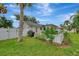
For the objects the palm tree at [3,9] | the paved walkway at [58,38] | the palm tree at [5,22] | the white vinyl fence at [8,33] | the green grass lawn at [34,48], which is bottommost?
the green grass lawn at [34,48]

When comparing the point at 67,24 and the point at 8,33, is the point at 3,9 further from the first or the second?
the point at 67,24

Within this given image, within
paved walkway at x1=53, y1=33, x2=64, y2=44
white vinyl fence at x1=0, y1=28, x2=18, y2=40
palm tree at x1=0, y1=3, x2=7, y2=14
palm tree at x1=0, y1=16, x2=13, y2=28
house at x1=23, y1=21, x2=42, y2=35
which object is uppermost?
palm tree at x1=0, y1=3, x2=7, y2=14

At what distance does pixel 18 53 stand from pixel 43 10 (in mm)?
579

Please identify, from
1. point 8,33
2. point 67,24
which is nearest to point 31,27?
point 8,33

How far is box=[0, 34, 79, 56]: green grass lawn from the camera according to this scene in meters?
3.10

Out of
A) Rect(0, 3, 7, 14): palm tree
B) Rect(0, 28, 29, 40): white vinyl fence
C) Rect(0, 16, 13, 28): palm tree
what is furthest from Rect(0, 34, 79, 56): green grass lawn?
Rect(0, 3, 7, 14): palm tree

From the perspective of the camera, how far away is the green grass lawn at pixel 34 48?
3.10 m

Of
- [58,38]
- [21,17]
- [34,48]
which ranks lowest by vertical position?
[34,48]

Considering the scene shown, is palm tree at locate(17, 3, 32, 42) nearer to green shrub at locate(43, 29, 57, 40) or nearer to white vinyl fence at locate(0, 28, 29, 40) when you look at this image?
white vinyl fence at locate(0, 28, 29, 40)

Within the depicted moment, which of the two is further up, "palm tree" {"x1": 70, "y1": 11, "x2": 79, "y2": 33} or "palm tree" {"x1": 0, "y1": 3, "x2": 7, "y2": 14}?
"palm tree" {"x1": 0, "y1": 3, "x2": 7, "y2": 14}

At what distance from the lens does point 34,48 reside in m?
3.13


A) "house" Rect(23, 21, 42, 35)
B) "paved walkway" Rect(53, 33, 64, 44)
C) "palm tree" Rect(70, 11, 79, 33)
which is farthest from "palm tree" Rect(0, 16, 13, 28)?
"palm tree" Rect(70, 11, 79, 33)

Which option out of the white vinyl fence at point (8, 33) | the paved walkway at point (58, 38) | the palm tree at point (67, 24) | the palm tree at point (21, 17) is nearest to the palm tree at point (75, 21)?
the palm tree at point (67, 24)

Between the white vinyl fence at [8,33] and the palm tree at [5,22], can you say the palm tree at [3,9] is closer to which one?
the palm tree at [5,22]
